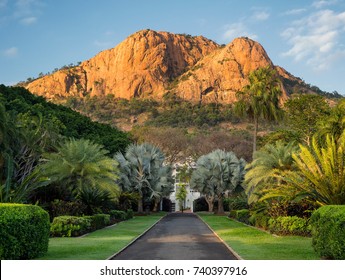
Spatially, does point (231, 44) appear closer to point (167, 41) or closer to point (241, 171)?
point (167, 41)

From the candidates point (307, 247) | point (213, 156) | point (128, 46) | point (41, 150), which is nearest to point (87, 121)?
point (213, 156)

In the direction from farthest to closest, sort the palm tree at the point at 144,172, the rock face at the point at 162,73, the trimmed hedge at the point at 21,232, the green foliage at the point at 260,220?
1. the rock face at the point at 162,73
2. the palm tree at the point at 144,172
3. the green foliage at the point at 260,220
4. the trimmed hedge at the point at 21,232

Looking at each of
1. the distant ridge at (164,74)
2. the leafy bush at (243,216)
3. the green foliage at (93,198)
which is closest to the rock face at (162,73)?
the distant ridge at (164,74)

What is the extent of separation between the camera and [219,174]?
6475 cm

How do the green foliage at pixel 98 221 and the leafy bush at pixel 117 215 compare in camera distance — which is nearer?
the green foliage at pixel 98 221

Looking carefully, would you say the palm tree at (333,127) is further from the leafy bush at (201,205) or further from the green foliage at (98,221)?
the leafy bush at (201,205)

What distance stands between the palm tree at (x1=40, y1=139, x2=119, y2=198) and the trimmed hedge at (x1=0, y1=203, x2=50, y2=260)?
18.6 m

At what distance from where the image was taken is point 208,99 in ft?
515

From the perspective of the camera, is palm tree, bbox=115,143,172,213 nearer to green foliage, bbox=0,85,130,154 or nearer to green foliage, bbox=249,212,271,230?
green foliage, bbox=0,85,130,154

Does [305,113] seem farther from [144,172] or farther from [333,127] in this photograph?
[144,172]

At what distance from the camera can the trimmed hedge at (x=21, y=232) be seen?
43.9 ft

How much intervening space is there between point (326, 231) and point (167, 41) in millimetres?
189081

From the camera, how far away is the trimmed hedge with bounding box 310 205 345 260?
45.4 ft

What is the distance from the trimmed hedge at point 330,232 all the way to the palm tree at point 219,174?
4699 centimetres
